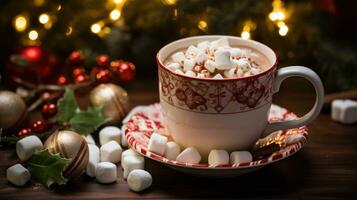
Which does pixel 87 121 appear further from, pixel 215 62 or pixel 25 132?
pixel 215 62

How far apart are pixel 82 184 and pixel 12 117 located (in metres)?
0.21

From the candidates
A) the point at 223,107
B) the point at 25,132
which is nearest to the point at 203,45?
the point at 223,107

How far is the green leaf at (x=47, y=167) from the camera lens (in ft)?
2.96

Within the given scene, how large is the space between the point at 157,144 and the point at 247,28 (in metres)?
0.44

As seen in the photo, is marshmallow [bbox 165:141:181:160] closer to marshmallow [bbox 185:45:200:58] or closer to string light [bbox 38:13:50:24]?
marshmallow [bbox 185:45:200:58]

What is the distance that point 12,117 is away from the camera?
3.47 ft

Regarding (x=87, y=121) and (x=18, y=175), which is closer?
(x=18, y=175)

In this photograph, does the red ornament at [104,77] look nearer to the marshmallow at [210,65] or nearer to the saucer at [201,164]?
the saucer at [201,164]

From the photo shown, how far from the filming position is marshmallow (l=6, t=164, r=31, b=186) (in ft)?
3.03

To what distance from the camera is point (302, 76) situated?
0.92 metres

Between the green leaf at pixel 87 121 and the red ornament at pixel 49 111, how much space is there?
50 millimetres

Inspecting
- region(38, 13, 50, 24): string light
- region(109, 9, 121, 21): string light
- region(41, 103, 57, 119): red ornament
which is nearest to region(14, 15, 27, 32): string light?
region(38, 13, 50, 24): string light

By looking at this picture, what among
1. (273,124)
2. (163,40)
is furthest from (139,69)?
(273,124)

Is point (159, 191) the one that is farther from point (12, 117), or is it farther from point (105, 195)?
point (12, 117)
